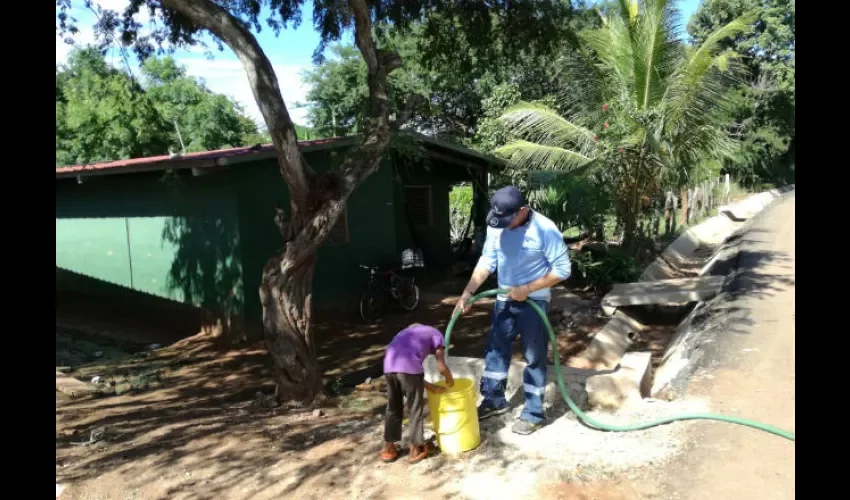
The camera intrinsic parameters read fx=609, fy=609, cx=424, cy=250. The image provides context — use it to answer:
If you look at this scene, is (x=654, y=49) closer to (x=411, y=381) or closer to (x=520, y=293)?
(x=520, y=293)

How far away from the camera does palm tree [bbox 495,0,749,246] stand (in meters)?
11.3

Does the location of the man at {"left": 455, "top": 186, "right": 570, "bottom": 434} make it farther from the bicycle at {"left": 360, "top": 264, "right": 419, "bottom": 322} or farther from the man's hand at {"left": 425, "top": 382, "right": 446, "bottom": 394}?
the bicycle at {"left": 360, "top": 264, "right": 419, "bottom": 322}

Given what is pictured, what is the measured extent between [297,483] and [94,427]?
2784 mm

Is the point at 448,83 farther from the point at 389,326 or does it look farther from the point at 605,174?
the point at 389,326

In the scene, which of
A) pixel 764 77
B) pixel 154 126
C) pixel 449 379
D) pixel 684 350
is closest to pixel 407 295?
pixel 684 350

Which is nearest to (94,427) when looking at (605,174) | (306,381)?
(306,381)

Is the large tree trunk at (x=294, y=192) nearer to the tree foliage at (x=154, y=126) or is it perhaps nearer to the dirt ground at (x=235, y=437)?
the dirt ground at (x=235, y=437)

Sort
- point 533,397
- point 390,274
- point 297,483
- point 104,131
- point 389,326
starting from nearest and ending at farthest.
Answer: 1. point 297,483
2. point 533,397
3. point 389,326
4. point 390,274
5. point 104,131

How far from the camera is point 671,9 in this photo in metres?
11.5

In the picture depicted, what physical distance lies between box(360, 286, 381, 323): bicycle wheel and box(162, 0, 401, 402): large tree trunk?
4243 millimetres

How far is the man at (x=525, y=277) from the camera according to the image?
4559mm

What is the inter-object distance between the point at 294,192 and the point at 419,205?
806 cm

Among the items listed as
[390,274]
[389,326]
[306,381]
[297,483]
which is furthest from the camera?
[390,274]
